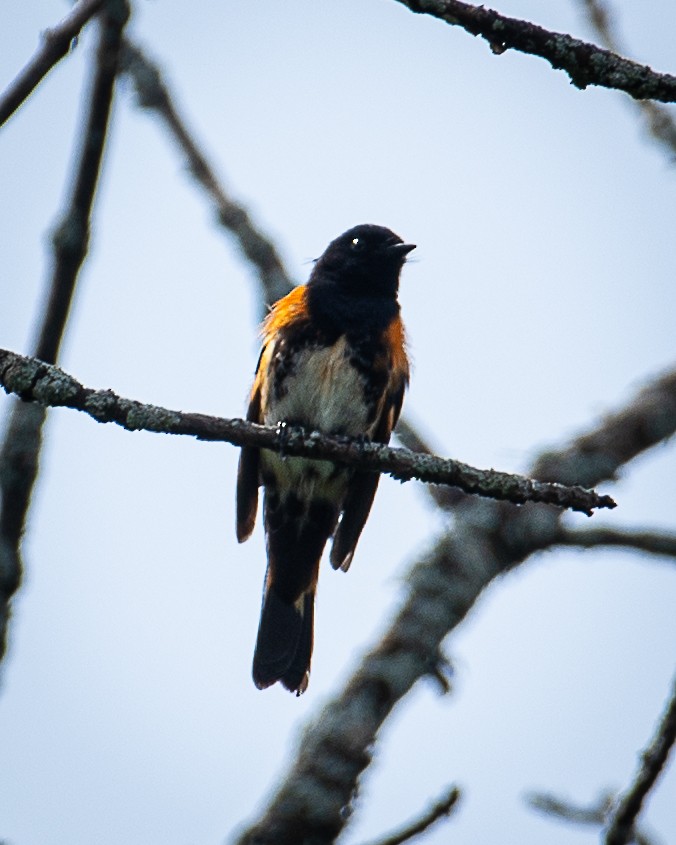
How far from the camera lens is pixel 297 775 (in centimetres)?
417

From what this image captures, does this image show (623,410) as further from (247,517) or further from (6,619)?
(6,619)

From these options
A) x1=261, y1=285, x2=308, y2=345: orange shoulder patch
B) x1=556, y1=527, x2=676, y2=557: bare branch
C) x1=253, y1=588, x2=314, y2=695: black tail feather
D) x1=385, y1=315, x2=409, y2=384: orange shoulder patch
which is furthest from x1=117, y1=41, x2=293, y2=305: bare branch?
x1=556, y1=527, x2=676, y2=557: bare branch

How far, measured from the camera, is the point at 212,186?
21.2ft

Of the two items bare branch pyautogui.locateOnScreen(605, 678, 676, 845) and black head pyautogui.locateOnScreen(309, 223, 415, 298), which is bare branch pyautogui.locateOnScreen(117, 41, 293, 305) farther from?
bare branch pyautogui.locateOnScreen(605, 678, 676, 845)

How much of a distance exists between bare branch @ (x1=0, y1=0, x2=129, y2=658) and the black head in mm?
2333

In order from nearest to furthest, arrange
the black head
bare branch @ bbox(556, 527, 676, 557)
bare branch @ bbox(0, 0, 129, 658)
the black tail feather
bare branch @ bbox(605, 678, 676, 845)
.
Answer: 1. bare branch @ bbox(605, 678, 676, 845)
2. bare branch @ bbox(0, 0, 129, 658)
3. bare branch @ bbox(556, 527, 676, 557)
4. the black tail feather
5. the black head

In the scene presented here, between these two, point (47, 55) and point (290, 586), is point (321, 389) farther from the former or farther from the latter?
point (47, 55)

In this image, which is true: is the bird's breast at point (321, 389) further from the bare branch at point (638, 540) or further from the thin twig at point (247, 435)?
the thin twig at point (247, 435)

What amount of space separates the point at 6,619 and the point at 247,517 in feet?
7.18

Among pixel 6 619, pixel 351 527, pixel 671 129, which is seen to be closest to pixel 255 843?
pixel 6 619

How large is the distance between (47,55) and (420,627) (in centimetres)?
302

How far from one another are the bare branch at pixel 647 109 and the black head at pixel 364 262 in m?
1.25

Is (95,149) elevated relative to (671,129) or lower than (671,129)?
lower

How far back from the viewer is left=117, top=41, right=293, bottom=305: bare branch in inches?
242
